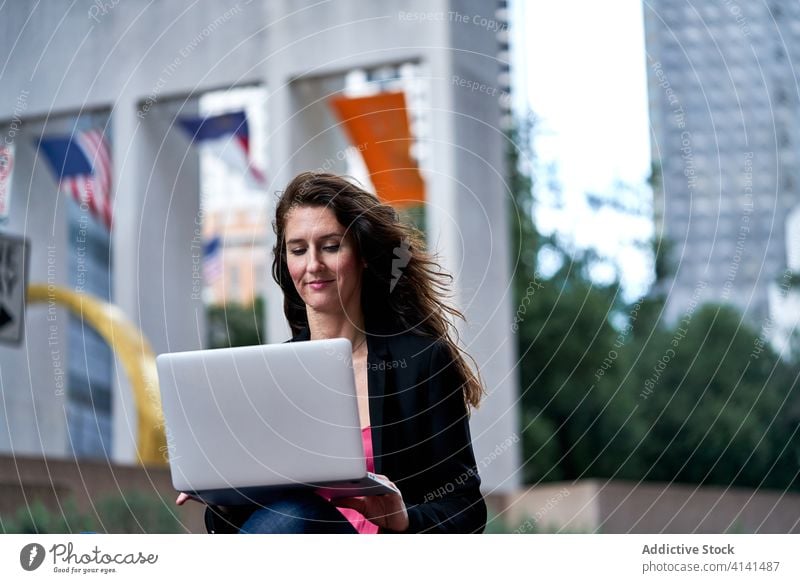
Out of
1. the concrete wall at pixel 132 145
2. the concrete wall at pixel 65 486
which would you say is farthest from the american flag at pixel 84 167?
the concrete wall at pixel 65 486

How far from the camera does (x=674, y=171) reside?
2317 cm

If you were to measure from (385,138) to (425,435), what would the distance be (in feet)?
29.9

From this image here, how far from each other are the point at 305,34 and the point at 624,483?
18.4ft

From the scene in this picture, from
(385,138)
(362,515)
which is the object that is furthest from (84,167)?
(362,515)

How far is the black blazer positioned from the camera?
10.2 ft

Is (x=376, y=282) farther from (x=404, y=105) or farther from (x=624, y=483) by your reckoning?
(x=404, y=105)

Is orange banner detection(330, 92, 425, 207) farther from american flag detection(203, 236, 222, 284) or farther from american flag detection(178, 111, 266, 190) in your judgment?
american flag detection(203, 236, 222, 284)

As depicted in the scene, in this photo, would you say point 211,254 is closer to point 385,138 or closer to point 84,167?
point 84,167

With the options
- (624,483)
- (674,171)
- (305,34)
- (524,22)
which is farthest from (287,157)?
(674,171)

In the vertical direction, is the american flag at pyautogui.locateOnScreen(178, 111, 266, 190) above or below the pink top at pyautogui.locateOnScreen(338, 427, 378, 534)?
above

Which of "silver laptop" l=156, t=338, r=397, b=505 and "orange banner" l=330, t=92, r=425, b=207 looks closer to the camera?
"silver laptop" l=156, t=338, r=397, b=505

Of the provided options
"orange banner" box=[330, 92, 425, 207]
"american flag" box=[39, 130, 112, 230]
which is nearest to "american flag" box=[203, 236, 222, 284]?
"american flag" box=[39, 130, 112, 230]
